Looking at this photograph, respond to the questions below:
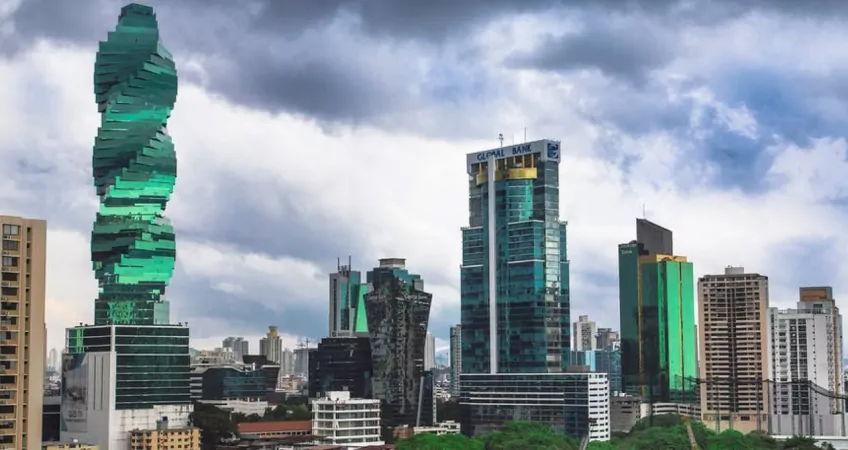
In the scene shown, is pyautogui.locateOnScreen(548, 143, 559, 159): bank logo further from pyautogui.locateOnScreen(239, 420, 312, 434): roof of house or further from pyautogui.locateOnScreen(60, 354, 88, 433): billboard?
pyautogui.locateOnScreen(60, 354, 88, 433): billboard

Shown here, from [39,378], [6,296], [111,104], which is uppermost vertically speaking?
[111,104]

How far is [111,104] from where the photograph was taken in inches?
4158

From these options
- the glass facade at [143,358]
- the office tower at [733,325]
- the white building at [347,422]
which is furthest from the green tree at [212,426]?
the office tower at [733,325]

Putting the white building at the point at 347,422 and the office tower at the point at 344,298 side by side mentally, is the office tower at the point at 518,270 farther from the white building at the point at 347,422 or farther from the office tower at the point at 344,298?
the office tower at the point at 344,298

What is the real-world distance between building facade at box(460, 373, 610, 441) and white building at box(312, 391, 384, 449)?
905 inches

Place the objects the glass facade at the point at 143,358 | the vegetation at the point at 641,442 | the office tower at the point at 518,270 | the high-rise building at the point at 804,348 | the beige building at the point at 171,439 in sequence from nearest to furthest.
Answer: the vegetation at the point at 641,442 → the beige building at the point at 171,439 → the glass facade at the point at 143,358 → the office tower at the point at 518,270 → the high-rise building at the point at 804,348

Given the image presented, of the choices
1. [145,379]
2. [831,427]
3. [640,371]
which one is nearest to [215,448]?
[145,379]

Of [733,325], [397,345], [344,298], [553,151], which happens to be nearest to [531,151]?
[553,151]

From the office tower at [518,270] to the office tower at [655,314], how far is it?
27.4m

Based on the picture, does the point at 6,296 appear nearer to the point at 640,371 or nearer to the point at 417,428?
the point at 417,428

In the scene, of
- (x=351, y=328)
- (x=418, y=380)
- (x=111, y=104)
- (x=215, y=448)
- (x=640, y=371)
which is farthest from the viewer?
(x=351, y=328)

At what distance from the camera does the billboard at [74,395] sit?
329ft

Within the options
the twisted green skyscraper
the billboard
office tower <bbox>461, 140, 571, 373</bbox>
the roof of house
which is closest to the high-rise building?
office tower <bbox>461, 140, 571, 373</bbox>

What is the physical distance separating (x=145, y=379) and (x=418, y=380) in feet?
111
